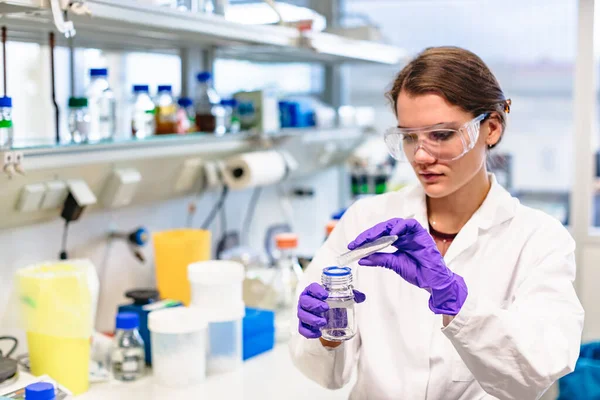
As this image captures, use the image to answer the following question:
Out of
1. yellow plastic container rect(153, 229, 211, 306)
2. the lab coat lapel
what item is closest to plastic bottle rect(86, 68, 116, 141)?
yellow plastic container rect(153, 229, 211, 306)

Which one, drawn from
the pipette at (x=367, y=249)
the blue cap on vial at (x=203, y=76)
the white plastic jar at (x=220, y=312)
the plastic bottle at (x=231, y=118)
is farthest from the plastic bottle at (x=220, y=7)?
the pipette at (x=367, y=249)

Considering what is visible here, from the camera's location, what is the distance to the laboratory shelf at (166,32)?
1.60 meters

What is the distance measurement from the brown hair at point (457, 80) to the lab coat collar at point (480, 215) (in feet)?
0.60

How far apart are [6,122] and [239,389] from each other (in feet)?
2.95

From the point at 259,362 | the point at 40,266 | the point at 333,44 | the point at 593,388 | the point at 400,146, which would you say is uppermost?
the point at 333,44

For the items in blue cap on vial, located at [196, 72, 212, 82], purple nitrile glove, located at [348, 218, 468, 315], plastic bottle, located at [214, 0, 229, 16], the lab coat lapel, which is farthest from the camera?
blue cap on vial, located at [196, 72, 212, 82]

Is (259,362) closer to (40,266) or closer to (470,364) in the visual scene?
(40,266)

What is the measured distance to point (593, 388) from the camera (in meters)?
2.48

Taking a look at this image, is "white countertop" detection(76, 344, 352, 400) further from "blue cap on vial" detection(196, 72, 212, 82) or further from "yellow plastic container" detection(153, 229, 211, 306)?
"blue cap on vial" detection(196, 72, 212, 82)

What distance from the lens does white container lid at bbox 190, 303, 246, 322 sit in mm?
1870

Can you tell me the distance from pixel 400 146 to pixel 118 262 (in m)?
1.13

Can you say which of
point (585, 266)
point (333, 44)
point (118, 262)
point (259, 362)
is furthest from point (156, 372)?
point (585, 266)

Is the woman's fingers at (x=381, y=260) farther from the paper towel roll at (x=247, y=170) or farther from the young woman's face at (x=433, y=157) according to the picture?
the paper towel roll at (x=247, y=170)

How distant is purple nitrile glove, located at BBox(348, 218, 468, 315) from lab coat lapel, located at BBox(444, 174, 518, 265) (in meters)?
0.23
